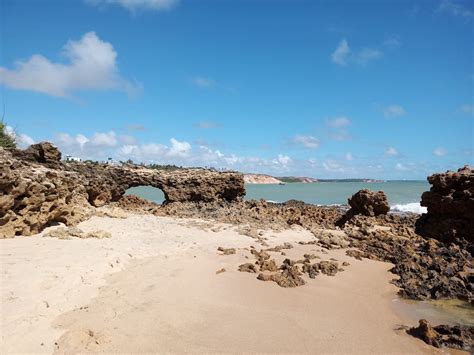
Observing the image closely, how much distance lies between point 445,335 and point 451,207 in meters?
9.15

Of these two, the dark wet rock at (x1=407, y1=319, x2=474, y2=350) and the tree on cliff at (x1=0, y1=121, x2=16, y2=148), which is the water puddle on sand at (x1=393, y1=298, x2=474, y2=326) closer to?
the dark wet rock at (x1=407, y1=319, x2=474, y2=350)

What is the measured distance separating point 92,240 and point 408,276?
8610 millimetres

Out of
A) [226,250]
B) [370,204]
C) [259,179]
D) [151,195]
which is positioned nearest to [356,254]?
[226,250]

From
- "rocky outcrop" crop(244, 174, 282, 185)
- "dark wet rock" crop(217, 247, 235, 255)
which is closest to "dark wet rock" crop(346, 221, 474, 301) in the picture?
"dark wet rock" crop(217, 247, 235, 255)

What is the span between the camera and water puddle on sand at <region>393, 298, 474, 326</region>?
21.5ft

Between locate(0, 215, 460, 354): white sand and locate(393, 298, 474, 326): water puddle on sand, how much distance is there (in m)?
0.29

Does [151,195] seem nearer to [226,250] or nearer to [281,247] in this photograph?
[281,247]

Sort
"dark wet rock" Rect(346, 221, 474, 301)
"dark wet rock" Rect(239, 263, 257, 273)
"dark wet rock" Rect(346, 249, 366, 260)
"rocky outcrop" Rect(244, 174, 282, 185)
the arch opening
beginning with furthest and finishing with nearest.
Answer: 1. "rocky outcrop" Rect(244, 174, 282, 185)
2. the arch opening
3. "dark wet rock" Rect(346, 249, 366, 260)
4. "dark wet rock" Rect(239, 263, 257, 273)
5. "dark wet rock" Rect(346, 221, 474, 301)

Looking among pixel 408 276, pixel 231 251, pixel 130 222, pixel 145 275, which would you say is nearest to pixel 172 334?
pixel 145 275

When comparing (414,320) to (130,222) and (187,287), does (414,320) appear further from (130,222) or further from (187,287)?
(130,222)

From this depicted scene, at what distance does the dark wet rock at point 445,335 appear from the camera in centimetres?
534

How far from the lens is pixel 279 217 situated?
18344 mm

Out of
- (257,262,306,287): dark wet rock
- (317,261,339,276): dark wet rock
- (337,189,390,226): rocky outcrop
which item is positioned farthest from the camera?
(337,189,390,226): rocky outcrop

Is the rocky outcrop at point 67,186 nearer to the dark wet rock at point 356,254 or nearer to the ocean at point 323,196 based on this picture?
the dark wet rock at point 356,254
